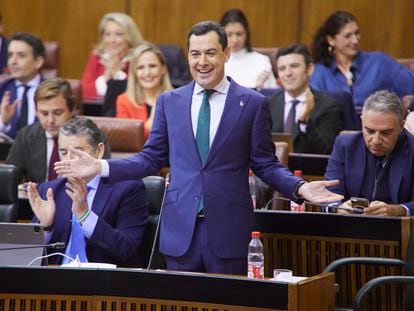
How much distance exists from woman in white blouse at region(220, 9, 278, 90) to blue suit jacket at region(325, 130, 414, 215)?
2.88 metres

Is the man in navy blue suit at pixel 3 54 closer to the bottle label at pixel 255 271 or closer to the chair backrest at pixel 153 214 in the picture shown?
the chair backrest at pixel 153 214

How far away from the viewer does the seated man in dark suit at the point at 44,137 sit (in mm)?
5703

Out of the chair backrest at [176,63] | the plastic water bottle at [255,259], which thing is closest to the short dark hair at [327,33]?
the chair backrest at [176,63]

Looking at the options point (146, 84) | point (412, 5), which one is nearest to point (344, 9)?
point (412, 5)

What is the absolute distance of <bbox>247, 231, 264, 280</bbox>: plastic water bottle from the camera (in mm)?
3913

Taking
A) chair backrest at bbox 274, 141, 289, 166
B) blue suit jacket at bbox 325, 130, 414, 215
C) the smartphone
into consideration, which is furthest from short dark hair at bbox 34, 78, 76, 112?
the smartphone

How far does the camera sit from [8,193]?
4.84 meters

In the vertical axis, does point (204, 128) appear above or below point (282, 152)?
above

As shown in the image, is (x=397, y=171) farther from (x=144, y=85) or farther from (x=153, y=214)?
(x=144, y=85)

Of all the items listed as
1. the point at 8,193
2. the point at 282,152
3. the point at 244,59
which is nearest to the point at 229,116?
the point at 8,193

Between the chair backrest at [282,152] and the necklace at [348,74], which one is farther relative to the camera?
the necklace at [348,74]

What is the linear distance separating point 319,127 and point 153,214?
218 centimetres

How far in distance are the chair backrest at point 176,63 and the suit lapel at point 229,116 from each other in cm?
A: 411

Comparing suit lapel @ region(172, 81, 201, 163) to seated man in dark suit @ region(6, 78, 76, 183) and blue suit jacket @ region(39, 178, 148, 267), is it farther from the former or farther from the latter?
seated man in dark suit @ region(6, 78, 76, 183)
